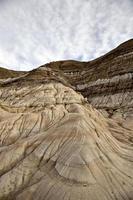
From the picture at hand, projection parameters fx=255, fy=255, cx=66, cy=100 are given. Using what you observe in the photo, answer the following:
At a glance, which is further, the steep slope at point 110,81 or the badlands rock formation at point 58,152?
the steep slope at point 110,81

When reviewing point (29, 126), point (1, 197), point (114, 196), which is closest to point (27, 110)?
point (29, 126)

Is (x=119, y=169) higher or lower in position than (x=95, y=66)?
lower

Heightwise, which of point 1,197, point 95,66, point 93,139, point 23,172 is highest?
point 95,66

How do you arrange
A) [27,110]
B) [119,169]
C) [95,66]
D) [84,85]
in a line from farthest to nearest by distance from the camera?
1. [95,66]
2. [84,85]
3. [27,110]
4. [119,169]

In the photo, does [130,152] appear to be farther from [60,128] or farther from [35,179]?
[35,179]

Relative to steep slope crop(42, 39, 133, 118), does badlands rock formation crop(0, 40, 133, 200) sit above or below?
below

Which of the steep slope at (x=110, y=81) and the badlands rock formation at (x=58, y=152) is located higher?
the steep slope at (x=110, y=81)

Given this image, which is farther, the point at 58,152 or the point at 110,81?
the point at 110,81

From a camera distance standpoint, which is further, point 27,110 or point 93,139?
point 27,110

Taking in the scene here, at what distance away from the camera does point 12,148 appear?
16.2 metres

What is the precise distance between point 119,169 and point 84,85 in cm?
2846

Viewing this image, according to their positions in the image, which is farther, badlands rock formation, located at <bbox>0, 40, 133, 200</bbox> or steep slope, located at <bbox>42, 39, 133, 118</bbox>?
steep slope, located at <bbox>42, 39, 133, 118</bbox>

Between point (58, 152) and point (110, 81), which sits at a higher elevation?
point (110, 81)

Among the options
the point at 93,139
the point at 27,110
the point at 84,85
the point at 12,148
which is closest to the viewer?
the point at 93,139
